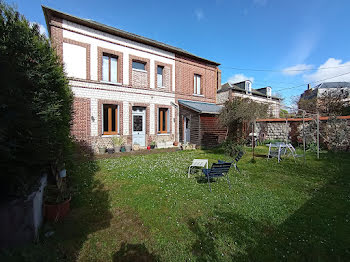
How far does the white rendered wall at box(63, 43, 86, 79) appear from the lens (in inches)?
367

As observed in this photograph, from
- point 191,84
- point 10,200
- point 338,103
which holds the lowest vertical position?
point 10,200

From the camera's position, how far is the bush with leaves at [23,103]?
2.08 m

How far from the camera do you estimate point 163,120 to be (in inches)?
513

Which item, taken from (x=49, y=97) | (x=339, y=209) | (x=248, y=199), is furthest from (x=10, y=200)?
(x=339, y=209)

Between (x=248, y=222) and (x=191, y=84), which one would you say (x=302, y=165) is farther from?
(x=191, y=84)

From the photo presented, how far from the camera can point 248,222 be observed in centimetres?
317

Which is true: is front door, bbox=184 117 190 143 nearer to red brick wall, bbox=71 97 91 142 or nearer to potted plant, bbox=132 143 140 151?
potted plant, bbox=132 143 140 151

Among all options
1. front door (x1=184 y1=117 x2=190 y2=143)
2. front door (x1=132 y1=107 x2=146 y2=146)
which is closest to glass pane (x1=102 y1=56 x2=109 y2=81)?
front door (x1=132 y1=107 x2=146 y2=146)

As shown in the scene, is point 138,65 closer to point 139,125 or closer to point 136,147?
point 139,125

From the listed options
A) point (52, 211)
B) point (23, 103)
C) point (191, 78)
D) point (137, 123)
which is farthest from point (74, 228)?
point (191, 78)

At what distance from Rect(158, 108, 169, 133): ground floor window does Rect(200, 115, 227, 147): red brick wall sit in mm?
2769

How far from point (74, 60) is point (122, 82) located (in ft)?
9.07

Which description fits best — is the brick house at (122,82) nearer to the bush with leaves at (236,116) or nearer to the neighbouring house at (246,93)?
the bush with leaves at (236,116)

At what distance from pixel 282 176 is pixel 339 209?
7.24 feet
